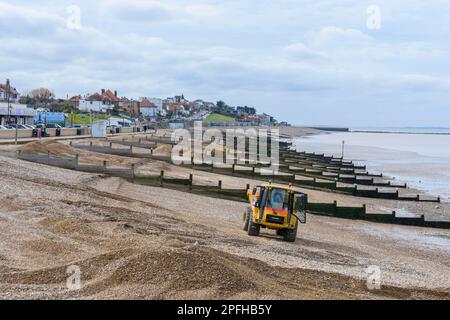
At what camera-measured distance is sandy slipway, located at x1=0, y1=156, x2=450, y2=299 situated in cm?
1134

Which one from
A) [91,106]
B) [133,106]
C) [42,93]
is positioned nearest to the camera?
[91,106]

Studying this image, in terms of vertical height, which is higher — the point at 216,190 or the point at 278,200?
the point at 278,200

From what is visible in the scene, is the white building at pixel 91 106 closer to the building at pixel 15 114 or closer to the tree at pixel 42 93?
the tree at pixel 42 93

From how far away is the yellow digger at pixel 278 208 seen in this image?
19.6 meters

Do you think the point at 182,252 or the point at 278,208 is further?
the point at 278,208

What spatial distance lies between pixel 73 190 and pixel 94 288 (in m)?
13.6

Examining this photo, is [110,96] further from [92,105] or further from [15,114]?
[15,114]

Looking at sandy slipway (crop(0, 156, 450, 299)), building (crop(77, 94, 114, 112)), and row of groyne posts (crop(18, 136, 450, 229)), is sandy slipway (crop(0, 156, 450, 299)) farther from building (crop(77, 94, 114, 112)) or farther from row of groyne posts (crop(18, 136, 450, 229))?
building (crop(77, 94, 114, 112))

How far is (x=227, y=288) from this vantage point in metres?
11.1

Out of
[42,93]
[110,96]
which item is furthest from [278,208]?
[110,96]

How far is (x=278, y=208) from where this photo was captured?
1966cm

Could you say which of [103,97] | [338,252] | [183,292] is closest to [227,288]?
[183,292]

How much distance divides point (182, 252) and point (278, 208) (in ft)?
25.9

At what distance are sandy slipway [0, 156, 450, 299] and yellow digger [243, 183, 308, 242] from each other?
2.08ft
